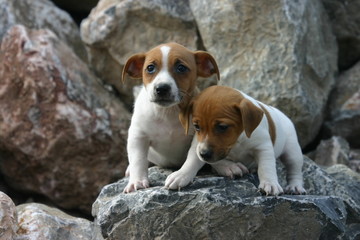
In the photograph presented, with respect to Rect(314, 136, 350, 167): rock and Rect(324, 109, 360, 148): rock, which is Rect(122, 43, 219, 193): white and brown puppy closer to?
Rect(314, 136, 350, 167): rock

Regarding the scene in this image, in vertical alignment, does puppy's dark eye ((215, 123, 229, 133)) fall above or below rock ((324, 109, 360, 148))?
above

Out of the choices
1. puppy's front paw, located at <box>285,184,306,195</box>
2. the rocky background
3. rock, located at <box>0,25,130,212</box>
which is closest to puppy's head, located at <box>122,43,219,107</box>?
puppy's front paw, located at <box>285,184,306,195</box>

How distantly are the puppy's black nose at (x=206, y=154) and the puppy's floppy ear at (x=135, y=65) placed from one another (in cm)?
125

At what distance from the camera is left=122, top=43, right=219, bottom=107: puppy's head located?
16.5 feet

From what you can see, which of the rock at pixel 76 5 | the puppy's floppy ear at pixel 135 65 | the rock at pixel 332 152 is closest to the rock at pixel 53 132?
the rock at pixel 76 5

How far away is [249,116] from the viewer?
476 centimetres

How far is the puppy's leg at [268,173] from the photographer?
498 centimetres

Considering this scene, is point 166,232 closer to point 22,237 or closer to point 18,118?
point 22,237

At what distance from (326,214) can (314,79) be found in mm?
3892

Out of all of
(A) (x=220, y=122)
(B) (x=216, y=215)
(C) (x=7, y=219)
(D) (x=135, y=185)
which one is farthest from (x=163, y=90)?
(C) (x=7, y=219)

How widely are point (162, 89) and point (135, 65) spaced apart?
733 millimetres

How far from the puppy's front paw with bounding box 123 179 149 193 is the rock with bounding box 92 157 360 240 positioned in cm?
11

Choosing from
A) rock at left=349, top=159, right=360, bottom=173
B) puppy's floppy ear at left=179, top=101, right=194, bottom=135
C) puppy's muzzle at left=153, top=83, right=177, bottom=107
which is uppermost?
puppy's muzzle at left=153, top=83, right=177, bottom=107

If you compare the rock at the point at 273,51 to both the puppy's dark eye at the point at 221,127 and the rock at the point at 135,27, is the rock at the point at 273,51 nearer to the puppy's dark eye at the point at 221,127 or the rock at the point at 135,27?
the rock at the point at 135,27
